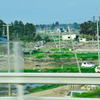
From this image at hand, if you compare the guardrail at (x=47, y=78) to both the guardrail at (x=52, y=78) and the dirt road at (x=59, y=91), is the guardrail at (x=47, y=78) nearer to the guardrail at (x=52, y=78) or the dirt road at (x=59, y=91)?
the guardrail at (x=52, y=78)

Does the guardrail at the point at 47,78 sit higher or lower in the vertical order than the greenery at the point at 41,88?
higher

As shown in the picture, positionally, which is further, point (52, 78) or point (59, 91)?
point (59, 91)

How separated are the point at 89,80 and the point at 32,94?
3.50 feet

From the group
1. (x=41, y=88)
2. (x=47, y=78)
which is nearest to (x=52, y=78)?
(x=47, y=78)

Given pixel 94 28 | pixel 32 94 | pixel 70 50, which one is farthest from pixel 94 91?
pixel 70 50

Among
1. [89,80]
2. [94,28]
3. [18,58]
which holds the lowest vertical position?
[89,80]

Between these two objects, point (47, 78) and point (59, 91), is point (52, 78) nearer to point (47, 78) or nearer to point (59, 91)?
point (47, 78)

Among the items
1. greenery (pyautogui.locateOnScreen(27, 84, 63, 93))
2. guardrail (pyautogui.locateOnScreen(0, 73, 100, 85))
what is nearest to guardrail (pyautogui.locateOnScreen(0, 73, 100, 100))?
guardrail (pyautogui.locateOnScreen(0, 73, 100, 85))

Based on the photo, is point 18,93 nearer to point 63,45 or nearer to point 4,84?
point 4,84

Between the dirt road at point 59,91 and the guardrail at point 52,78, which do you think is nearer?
the guardrail at point 52,78

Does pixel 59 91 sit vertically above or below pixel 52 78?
below

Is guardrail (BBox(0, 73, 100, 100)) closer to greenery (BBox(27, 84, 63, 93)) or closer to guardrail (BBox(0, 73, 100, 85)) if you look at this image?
guardrail (BBox(0, 73, 100, 85))

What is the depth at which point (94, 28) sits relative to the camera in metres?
33.0

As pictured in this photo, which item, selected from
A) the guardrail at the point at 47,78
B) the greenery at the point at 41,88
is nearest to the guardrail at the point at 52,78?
the guardrail at the point at 47,78
